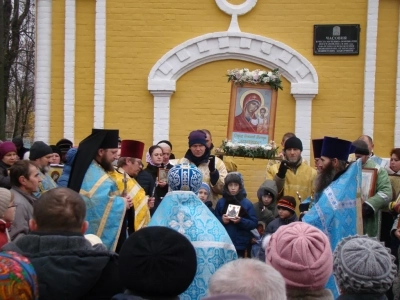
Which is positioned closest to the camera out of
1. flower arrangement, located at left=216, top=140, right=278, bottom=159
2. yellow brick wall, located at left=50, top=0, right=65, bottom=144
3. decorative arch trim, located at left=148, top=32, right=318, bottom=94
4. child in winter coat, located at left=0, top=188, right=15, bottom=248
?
child in winter coat, located at left=0, top=188, right=15, bottom=248

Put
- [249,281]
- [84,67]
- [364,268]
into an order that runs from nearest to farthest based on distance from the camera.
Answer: [249,281], [364,268], [84,67]

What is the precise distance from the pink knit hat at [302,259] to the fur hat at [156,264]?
0.44 meters

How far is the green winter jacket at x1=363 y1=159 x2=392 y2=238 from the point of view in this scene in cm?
722

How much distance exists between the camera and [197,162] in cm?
818

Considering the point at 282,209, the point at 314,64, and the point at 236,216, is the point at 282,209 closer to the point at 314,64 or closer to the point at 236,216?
the point at 236,216

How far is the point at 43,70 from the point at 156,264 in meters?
9.24

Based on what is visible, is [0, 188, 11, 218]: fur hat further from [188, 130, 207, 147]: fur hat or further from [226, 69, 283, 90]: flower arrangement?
[226, 69, 283, 90]: flower arrangement

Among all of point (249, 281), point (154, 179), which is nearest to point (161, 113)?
point (154, 179)

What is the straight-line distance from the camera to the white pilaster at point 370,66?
1130 cm

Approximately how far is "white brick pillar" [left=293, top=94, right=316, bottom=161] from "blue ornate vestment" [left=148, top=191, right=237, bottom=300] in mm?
6986

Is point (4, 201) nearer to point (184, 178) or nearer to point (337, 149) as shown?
point (184, 178)

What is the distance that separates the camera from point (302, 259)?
3168 millimetres

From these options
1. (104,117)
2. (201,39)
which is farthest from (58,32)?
(201,39)

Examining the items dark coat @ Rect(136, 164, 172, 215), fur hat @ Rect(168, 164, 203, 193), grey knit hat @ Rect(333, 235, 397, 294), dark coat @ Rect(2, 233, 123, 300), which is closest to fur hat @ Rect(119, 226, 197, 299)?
dark coat @ Rect(2, 233, 123, 300)
